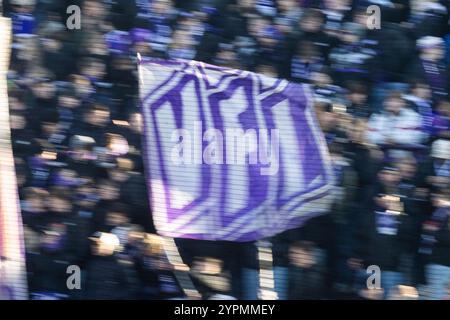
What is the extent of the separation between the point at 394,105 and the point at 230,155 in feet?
2.39

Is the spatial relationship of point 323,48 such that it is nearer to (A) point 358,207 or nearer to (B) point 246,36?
(B) point 246,36

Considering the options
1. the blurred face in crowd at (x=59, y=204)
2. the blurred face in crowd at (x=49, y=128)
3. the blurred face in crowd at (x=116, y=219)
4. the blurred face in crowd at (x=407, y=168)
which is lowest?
the blurred face in crowd at (x=116, y=219)

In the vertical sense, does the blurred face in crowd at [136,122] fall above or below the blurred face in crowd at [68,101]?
below

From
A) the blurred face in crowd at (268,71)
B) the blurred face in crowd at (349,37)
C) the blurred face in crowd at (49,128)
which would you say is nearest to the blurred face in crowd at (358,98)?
the blurred face in crowd at (349,37)

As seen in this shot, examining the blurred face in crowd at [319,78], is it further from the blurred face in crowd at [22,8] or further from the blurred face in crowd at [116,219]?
the blurred face in crowd at [22,8]

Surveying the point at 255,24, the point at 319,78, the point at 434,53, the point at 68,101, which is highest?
the point at 255,24

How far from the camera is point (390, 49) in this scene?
336 cm

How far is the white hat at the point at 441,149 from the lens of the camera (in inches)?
131

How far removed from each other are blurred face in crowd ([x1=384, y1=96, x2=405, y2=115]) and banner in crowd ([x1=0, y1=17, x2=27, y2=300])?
1.64 meters

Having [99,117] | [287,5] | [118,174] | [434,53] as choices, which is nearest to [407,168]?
[434,53]

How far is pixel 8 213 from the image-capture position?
11.4ft

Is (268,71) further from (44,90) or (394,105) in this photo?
(44,90)

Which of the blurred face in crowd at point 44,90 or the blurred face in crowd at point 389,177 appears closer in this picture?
the blurred face in crowd at point 389,177

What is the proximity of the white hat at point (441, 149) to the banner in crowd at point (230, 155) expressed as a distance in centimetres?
45
